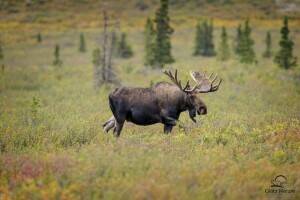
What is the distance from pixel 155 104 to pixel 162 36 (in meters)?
23.4

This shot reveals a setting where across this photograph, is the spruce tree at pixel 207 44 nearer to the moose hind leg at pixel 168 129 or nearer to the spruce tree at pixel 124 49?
the spruce tree at pixel 124 49

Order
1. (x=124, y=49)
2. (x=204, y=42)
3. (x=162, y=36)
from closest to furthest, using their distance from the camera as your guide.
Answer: (x=162, y=36), (x=124, y=49), (x=204, y=42)

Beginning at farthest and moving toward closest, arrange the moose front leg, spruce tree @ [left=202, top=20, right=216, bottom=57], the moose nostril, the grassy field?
1. spruce tree @ [left=202, top=20, right=216, bottom=57]
2. the moose front leg
3. the moose nostril
4. the grassy field

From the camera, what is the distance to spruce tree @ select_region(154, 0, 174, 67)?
3434cm

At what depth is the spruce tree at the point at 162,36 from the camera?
3434 centimetres

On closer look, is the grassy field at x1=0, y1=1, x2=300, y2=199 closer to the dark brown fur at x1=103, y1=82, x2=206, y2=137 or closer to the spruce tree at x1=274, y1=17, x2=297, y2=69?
the dark brown fur at x1=103, y1=82, x2=206, y2=137

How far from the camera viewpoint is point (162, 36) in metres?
34.5

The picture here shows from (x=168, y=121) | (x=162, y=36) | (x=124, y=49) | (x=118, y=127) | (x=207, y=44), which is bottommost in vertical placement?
(x=124, y=49)

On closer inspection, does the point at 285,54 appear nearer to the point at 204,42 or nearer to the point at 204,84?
the point at 204,42

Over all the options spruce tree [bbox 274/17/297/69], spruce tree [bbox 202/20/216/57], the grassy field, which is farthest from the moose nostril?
spruce tree [bbox 202/20/216/57]

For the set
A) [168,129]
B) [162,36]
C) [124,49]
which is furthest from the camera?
[124,49]

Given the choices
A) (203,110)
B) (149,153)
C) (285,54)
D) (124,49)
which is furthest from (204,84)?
(124,49)

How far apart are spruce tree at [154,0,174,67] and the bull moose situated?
74.1ft

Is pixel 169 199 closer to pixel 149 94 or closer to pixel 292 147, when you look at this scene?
pixel 292 147
